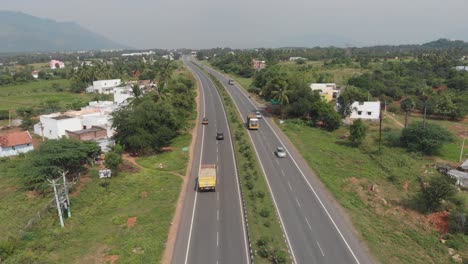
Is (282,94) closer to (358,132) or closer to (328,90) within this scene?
(358,132)

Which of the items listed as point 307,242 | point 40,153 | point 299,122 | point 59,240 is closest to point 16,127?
point 40,153

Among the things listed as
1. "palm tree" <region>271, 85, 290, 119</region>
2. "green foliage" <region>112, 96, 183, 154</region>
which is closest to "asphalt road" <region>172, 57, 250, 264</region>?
"green foliage" <region>112, 96, 183, 154</region>

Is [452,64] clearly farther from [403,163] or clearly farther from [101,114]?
[101,114]

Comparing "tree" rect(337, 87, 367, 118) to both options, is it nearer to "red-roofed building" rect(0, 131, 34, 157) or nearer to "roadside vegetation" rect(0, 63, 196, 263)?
"roadside vegetation" rect(0, 63, 196, 263)

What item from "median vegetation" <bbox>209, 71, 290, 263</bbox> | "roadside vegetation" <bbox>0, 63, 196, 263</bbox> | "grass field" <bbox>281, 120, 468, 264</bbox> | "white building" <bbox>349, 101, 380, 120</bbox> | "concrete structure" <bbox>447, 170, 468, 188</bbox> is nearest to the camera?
"median vegetation" <bbox>209, 71, 290, 263</bbox>

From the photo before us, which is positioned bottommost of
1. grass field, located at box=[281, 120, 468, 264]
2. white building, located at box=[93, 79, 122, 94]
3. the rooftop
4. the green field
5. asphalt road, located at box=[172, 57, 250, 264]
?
grass field, located at box=[281, 120, 468, 264]

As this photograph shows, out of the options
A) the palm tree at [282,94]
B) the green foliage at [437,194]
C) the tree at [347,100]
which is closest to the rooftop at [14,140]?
the palm tree at [282,94]
